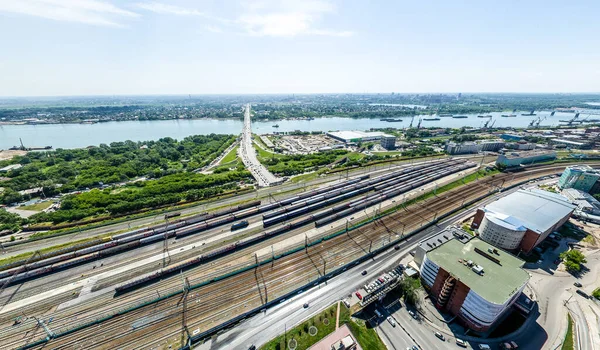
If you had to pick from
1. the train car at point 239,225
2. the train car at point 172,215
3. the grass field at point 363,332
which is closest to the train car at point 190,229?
the train car at point 239,225

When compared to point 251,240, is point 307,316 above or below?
below

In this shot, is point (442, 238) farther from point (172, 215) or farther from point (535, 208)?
point (172, 215)

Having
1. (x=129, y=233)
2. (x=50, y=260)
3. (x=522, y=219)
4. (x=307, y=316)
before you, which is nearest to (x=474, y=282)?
(x=307, y=316)

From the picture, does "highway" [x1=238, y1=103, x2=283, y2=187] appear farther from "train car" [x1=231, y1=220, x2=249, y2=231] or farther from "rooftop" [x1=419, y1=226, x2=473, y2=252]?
"rooftop" [x1=419, y1=226, x2=473, y2=252]

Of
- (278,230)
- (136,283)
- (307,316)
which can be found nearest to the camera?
(307,316)

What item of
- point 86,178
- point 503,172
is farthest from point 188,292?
point 503,172

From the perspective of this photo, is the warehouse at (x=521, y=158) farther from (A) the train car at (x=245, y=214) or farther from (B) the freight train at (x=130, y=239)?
(A) the train car at (x=245, y=214)

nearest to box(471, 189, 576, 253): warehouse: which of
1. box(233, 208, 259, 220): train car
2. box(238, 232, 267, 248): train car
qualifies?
box(238, 232, 267, 248): train car
